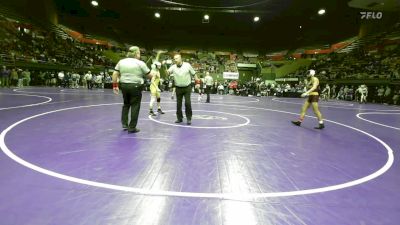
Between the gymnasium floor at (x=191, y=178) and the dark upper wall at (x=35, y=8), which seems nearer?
the gymnasium floor at (x=191, y=178)

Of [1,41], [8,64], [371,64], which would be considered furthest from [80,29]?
[371,64]

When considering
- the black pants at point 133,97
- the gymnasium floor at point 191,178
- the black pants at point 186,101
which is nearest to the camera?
the gymnasium floor at point 191,178

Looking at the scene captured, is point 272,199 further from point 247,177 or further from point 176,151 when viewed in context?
point 176,151

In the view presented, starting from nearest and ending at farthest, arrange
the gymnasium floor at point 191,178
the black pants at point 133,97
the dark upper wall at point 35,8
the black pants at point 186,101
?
the gymnasium floor at point 191,178, the black pants at point 133,97, the black pants at point 186,101, the dark upper wall at point 35,8

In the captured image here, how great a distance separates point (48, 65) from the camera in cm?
2703

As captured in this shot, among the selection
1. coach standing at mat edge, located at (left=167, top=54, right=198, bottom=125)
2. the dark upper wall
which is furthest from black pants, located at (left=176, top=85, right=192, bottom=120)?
the dark upper wall

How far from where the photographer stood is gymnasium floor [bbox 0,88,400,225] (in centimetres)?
252

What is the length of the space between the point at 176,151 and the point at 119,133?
181cm

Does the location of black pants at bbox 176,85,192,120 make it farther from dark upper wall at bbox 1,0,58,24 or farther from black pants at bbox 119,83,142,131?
dark upper wall at bbox 1,0,58,24

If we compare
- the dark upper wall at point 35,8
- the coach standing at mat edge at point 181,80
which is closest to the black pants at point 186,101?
the coach standing at mat edge at point 181,80

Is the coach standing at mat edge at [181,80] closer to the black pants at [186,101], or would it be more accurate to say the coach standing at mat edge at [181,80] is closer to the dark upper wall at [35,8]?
the black pants at [186,101]

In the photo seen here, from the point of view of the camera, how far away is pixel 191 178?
3418 millimetres

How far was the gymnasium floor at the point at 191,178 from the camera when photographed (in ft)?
8.27

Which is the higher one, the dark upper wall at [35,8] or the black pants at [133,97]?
the dark upper wall at [35,8]
